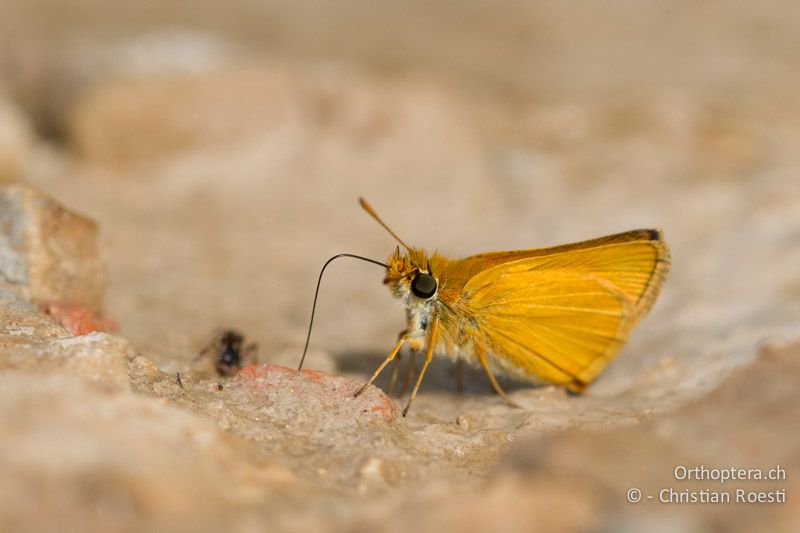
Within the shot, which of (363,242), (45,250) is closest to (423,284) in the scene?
(45,250)

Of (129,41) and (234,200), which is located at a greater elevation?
(129,41)

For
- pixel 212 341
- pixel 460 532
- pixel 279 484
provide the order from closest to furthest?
pixel 460 532 → pixel 279 484 → pixel 212 341

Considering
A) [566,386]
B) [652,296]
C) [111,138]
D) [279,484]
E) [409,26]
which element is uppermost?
[409,26]

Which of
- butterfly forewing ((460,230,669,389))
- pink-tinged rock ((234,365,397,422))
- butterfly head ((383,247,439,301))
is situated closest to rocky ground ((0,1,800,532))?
pink-tinged rock ((234,365,397,422))

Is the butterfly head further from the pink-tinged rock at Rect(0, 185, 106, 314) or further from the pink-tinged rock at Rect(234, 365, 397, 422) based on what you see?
the pink-tinged rock at Rect(0, 185, 106, 314)

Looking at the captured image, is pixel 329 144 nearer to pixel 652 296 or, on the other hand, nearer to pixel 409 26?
pixel 409 26

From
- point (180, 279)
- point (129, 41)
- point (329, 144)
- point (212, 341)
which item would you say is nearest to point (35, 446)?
point (212, 341)

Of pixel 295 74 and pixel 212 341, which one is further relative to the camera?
pixel 295 74

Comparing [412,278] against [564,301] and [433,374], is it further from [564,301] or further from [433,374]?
[433,374]
